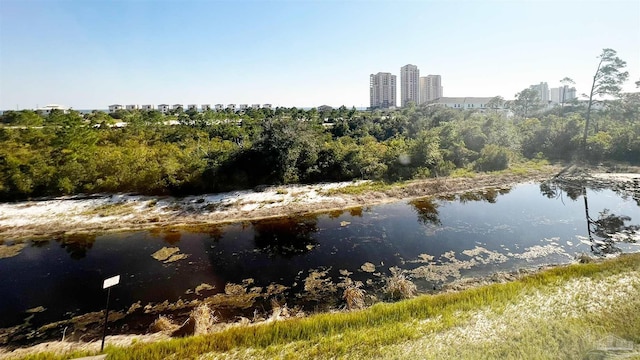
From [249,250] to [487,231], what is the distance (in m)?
11.7

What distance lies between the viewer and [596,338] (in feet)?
21.2

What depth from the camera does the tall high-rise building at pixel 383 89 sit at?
4806 inches

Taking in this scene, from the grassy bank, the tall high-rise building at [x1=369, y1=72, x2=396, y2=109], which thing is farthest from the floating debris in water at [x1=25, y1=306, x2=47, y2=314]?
the tall high-rise building at [x1=369, y1=72, x2=396, y2=109]

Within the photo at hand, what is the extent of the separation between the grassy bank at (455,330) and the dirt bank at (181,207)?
1013 centimetres

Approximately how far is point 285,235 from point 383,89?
118 meters

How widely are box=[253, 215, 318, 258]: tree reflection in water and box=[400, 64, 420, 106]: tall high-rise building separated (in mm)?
109098

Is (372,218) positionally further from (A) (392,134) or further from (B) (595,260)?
(A) (392,134)

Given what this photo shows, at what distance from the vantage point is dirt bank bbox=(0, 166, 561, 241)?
15913mm

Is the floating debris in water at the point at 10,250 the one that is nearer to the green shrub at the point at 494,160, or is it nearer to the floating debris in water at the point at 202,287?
the floating debris in water at the point at 202,287

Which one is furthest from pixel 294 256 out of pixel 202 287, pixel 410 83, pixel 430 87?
pixel 430 87

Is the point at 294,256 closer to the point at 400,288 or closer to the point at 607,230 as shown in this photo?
the point at 400,288

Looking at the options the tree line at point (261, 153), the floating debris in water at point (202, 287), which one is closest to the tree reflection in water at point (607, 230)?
the tree line at point (261, 153)

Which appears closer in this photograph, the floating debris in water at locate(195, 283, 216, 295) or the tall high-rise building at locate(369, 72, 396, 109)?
the floating debris in water at locate(195, 283, 216, 295)

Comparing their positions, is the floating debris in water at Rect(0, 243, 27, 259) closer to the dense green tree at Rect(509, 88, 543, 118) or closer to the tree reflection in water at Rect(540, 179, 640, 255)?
the tree reflection in water at Rect(540, 179, 640, 255)
